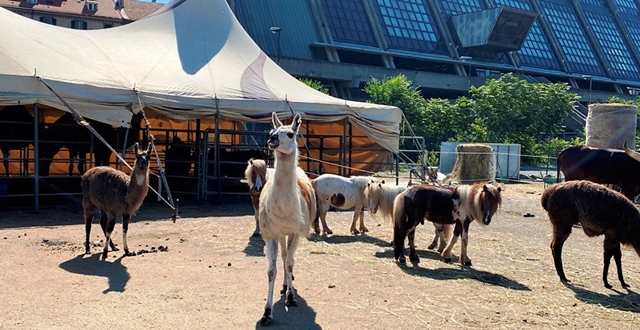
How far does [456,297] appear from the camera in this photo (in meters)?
6.72

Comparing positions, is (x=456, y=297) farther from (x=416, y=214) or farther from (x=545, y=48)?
(x=545, y=48)

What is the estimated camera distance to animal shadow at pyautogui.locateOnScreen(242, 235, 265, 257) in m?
8.80

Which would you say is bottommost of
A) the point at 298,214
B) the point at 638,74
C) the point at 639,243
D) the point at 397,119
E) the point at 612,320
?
the point at 612,320

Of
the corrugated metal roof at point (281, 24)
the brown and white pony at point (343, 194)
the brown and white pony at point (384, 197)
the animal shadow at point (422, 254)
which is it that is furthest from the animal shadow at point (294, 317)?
the corrugated metal roof at point (281, 24)

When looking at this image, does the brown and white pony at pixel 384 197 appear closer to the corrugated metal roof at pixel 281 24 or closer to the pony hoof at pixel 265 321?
the pony hoof at pixel 265 321

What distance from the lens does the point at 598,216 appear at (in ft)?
24.4

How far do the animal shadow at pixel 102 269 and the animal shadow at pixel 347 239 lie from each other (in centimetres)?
349

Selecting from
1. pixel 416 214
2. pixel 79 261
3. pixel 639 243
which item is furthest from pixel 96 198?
pixel 639 243

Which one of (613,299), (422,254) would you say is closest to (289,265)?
(422,254)

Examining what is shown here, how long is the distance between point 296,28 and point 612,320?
42871 millimetres

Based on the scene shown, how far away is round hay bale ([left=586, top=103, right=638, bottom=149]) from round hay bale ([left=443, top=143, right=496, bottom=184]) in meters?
5.85

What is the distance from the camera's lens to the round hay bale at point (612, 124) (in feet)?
53.1

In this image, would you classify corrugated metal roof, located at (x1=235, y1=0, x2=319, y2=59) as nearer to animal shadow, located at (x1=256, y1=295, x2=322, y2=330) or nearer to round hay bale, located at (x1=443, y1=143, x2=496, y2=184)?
round hay bale, located at (x1=443, y1=143, x2=496, y2=184)

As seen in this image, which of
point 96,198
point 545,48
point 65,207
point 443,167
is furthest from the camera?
point 545,48
